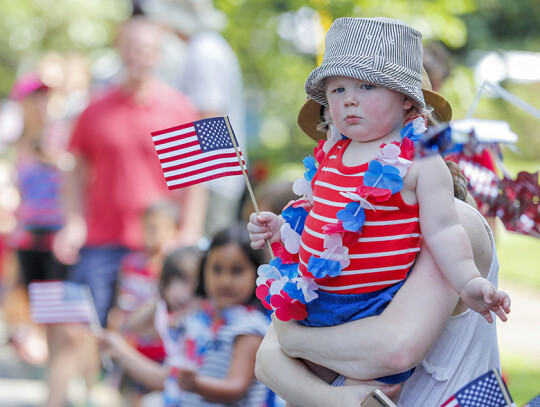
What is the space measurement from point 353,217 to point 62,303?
371 cm

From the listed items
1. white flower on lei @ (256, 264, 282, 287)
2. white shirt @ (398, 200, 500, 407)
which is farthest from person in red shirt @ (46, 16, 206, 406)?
white shirt @ (398, 200, 500, 407)

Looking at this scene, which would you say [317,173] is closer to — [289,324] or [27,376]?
[289,324]

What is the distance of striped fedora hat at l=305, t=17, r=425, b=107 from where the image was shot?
2.48 metres

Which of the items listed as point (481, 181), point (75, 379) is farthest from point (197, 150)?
point (75, 379)

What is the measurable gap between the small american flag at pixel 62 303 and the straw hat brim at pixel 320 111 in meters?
3.19

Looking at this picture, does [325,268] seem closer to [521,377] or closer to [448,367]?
[448,367]

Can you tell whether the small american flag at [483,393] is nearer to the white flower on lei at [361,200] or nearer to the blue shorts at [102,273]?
the white flower on lei at [361,200]

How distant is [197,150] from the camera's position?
122 inches

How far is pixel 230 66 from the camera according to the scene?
786cm

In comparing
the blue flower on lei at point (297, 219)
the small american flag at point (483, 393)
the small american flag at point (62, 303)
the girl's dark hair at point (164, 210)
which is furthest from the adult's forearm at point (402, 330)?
the girl's dark hair at point (164, 210)

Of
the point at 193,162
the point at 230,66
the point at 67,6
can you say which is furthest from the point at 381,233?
the point at 67,6

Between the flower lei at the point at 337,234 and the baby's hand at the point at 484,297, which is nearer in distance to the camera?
the baby's hand at the point at 484,297

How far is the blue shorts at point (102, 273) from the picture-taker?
6.65m

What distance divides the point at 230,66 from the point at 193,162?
15.9 feet
